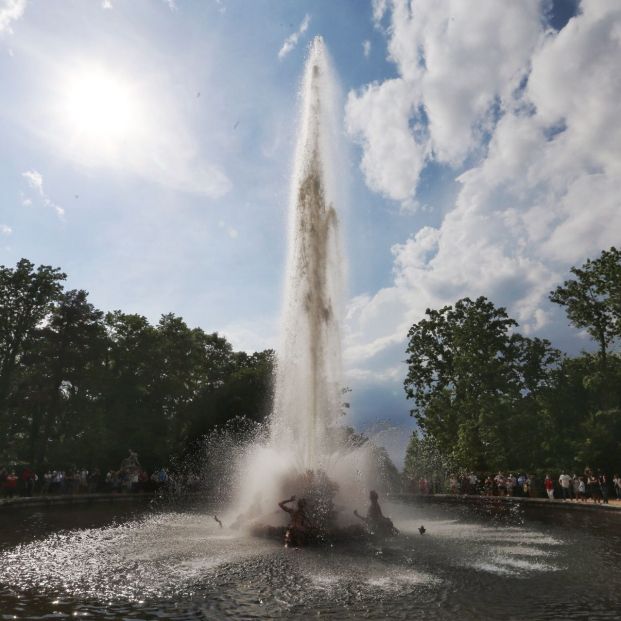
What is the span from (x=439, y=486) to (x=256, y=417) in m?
19.1

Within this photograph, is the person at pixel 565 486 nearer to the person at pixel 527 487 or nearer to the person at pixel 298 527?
the person at pixel 527 487

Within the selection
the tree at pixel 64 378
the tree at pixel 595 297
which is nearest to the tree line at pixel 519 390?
the tree at pixel 595 297

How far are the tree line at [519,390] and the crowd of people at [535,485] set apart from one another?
72.3 inches

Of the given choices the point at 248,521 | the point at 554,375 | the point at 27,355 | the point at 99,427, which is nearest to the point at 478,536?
the point at 248,521

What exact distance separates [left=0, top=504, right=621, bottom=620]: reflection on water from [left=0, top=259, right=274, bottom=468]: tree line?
89.2 ft

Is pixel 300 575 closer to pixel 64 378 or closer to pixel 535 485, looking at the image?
pixel 535 485

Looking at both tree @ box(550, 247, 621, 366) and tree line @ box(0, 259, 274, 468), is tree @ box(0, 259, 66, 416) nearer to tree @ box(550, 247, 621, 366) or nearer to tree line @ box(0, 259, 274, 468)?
tree line @ box(0, 259, 274, 468)

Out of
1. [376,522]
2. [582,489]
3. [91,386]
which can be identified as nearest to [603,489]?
[582,489]

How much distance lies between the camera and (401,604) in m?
9.42

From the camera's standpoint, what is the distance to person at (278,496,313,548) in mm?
16062

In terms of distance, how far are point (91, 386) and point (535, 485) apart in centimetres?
3827

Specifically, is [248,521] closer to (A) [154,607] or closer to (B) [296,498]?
(B) [296,498]

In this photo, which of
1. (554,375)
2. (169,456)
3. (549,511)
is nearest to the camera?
(549,511)

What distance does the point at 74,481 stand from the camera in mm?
35094
